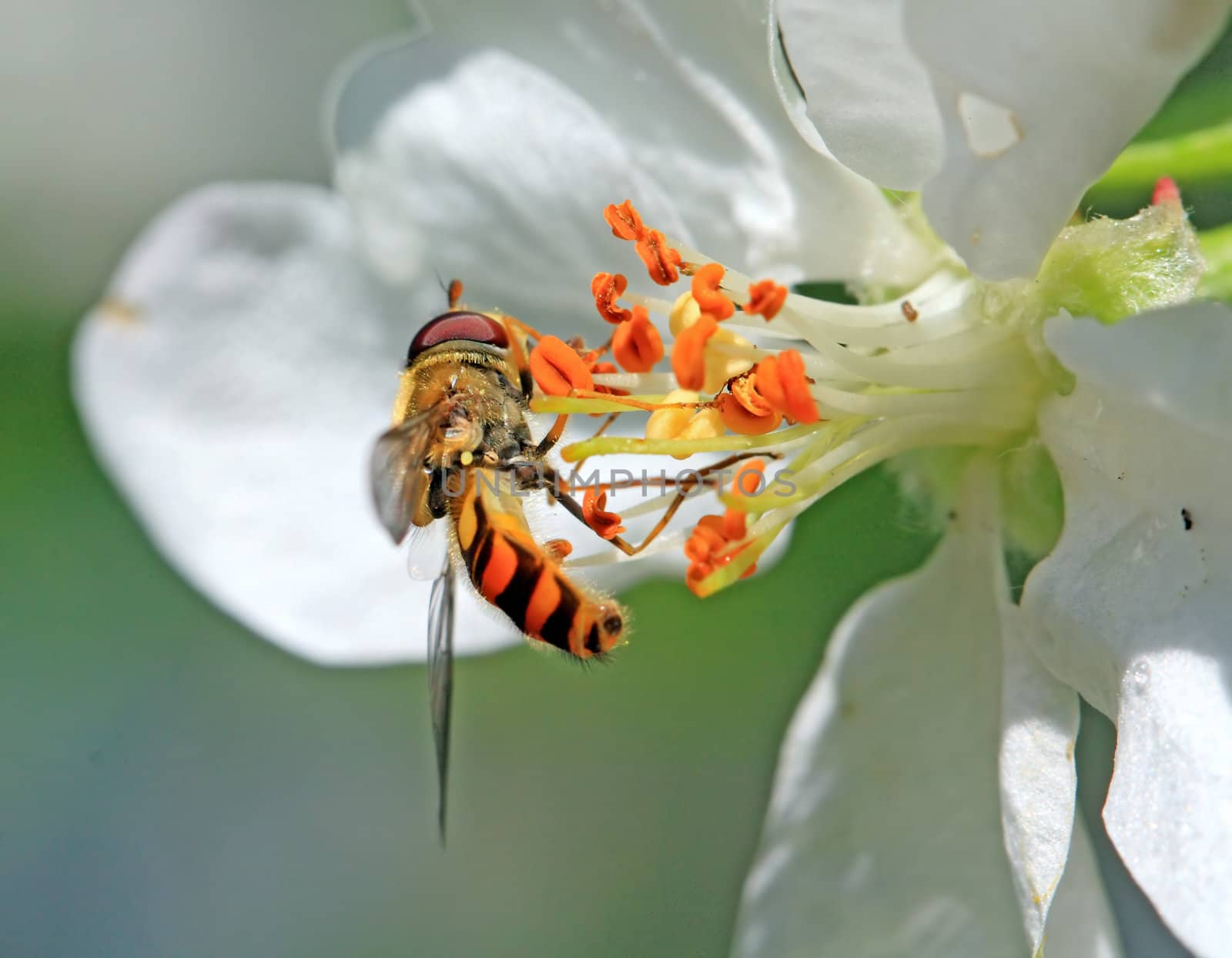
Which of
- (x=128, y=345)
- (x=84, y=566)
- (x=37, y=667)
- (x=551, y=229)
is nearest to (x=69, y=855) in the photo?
(x=37, y=667)

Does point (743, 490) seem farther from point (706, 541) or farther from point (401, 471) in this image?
point (401, 471)

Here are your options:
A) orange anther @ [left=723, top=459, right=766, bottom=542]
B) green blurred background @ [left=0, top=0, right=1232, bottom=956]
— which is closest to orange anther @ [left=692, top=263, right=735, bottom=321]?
orange anther @ [left=723, top=459, right=766, bottom=542]

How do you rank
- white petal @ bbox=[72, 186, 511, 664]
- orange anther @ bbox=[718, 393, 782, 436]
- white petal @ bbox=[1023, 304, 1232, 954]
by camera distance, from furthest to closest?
white petal @ bbox=[72, 186, 511, 664]
orange anther @ bbox=[718, 393, 782, 436]
white petal @ bbox=[1023, 304, 1232, 954]

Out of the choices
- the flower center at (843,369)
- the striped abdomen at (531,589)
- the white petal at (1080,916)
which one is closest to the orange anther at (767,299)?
the flower center at (843,369)

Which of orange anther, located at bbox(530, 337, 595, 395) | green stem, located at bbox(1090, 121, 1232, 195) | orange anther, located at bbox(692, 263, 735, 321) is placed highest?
green stem, located at bbox(1090, 121, 1232, 195)

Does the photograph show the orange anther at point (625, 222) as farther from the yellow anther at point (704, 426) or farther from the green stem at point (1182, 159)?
the green stem at point (1182, 159)

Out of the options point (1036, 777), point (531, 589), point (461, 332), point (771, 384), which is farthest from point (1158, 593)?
point (461, 332)

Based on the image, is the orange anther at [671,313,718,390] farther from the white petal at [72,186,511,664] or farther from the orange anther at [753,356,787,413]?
the white petal at [72,186,511,664]
